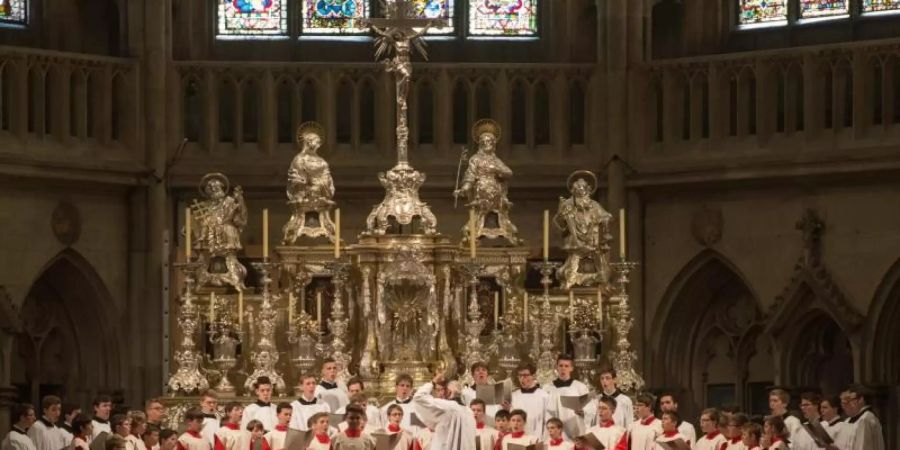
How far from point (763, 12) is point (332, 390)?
966 cm

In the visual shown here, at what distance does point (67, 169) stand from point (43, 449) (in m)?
5.41

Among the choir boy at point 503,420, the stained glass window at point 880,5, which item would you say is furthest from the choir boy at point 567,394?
the stained glass window at point 880,5

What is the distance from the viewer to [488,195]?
25.5 metres

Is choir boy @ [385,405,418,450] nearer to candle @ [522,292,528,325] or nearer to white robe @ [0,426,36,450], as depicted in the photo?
candle @ [522,292,528,325]

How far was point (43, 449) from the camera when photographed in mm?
24812

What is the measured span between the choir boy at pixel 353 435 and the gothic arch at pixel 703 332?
30.0ft

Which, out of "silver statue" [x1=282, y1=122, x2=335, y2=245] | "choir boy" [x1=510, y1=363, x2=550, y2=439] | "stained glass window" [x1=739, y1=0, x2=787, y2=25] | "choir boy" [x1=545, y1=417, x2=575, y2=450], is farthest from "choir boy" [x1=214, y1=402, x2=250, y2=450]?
"stained glass window" [x1=739, y1=0, x2=787, y2=25]

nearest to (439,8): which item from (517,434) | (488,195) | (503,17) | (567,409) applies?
(503,17)

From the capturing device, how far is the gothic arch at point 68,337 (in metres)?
30.1

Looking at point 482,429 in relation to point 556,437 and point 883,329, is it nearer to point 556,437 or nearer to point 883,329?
point 556,437

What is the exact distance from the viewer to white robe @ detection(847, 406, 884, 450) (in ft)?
79.1

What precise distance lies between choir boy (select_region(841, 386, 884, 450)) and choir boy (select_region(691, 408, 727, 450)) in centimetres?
136

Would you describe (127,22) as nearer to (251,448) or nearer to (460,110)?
(460,110)

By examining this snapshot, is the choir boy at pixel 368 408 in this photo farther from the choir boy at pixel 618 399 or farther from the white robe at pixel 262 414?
the choir boy at pixel 618 399
